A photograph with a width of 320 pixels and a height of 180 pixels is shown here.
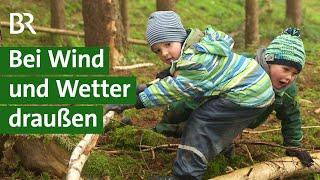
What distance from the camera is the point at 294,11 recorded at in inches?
639

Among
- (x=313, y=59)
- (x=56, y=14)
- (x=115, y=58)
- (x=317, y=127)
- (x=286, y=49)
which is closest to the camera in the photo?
(x=286, y=49)

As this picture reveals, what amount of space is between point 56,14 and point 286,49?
9999mm

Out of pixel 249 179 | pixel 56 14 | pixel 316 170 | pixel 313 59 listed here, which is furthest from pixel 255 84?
pixel 56 14

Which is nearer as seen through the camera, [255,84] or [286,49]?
[255,84]

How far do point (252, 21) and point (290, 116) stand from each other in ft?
31.1

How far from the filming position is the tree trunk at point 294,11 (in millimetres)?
16109

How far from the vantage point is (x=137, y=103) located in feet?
12.6

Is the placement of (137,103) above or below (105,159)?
above

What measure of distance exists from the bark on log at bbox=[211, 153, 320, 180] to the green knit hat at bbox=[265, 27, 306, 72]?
84cm

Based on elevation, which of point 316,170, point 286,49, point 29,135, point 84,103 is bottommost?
point 316,170

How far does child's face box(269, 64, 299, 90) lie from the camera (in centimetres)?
410

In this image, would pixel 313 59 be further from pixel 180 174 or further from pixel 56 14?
pixel 180 174

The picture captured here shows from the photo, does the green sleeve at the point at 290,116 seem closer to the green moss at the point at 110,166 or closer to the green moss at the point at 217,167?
the green moss at the point at 217,167

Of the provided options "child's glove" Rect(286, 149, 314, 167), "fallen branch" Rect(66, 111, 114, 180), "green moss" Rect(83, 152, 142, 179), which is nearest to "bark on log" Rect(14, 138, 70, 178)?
"green moss" Rect(83, 152, 142, 179)
